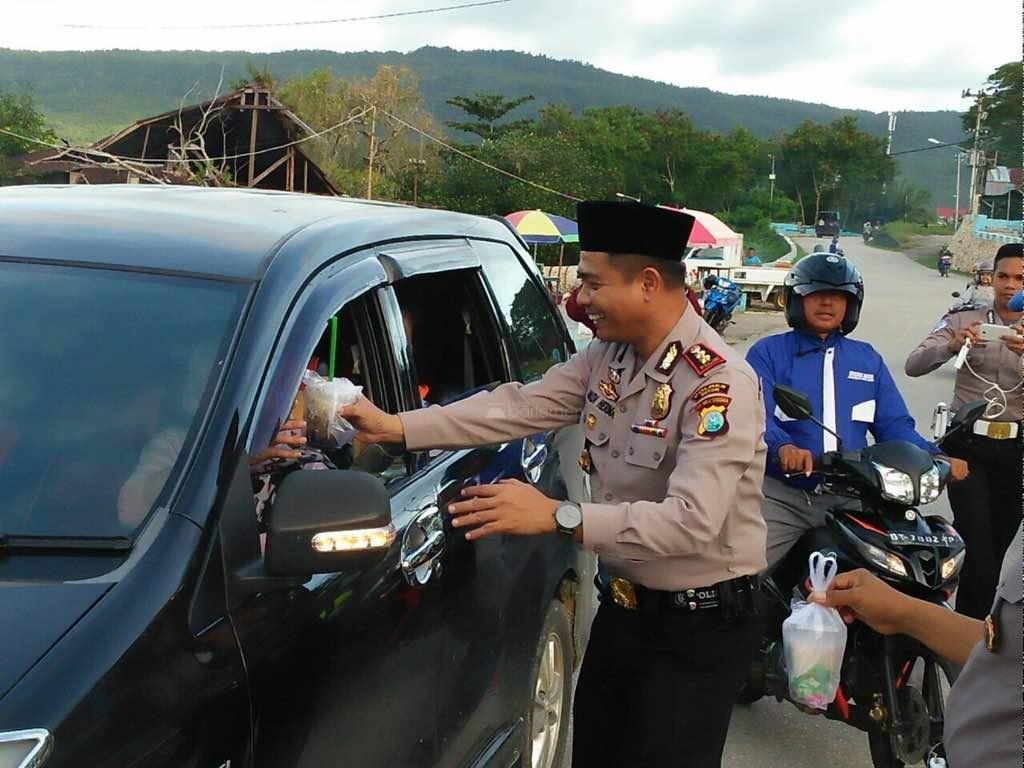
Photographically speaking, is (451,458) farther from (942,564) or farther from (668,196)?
(668,196)

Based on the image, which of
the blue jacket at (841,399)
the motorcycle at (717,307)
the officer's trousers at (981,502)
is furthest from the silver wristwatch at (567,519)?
the motorcycle at (717,307)

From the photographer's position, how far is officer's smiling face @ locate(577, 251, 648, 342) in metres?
2.53

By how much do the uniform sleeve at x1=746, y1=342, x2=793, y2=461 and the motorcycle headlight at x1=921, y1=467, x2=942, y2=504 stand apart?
55 centimetres

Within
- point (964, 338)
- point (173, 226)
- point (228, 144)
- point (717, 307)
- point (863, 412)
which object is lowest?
point (717, 307)

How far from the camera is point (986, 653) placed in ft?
4.31

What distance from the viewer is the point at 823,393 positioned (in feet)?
13.4

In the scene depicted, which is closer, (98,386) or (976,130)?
(98,386)

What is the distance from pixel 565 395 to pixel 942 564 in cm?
156

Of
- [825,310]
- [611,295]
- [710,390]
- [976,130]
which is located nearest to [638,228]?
[611,295]

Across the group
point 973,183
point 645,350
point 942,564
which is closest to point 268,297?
point 645,350

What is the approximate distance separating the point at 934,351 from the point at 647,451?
9.85ft

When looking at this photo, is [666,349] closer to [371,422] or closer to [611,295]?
[611,295]

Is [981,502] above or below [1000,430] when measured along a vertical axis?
below

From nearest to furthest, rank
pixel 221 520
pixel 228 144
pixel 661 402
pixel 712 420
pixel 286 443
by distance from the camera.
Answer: pixel 221 520 → pixel 286 443 → pixel 712 420 → pixel 661 402 → pixel 228 144
